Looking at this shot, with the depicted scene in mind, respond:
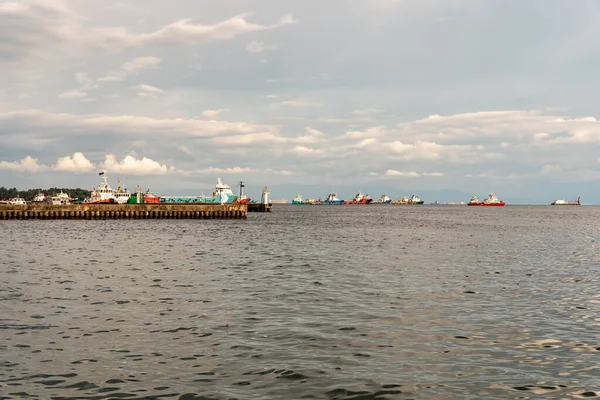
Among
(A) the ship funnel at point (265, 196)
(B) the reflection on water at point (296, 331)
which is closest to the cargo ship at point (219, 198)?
(A) the ship funnel at point (265, 196)

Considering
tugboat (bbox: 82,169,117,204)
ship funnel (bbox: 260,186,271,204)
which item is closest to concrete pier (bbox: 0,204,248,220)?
tugboat (bbox: 82,169,117,204)

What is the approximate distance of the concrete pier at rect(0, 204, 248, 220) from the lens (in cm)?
10019

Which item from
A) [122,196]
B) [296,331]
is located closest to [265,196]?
[122,196]

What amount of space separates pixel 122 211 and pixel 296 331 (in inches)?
3795

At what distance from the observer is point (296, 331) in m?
17.0

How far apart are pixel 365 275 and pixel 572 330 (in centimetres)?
1393

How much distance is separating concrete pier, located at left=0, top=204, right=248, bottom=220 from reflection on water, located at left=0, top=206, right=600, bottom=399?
72.4 m

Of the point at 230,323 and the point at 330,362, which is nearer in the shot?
the point at 330,362

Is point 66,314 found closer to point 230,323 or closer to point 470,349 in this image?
point 230,323

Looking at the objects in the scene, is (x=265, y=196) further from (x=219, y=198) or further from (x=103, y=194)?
(x=103, y=194)

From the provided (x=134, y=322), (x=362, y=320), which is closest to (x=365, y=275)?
(x=362, y=320)

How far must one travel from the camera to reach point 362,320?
18641 mm

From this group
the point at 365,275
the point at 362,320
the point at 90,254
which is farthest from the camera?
the point at 90,254

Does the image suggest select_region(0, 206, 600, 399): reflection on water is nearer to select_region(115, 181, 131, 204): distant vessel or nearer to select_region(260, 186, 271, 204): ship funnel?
select_region(115, 181, 131, 204): distant vessel
